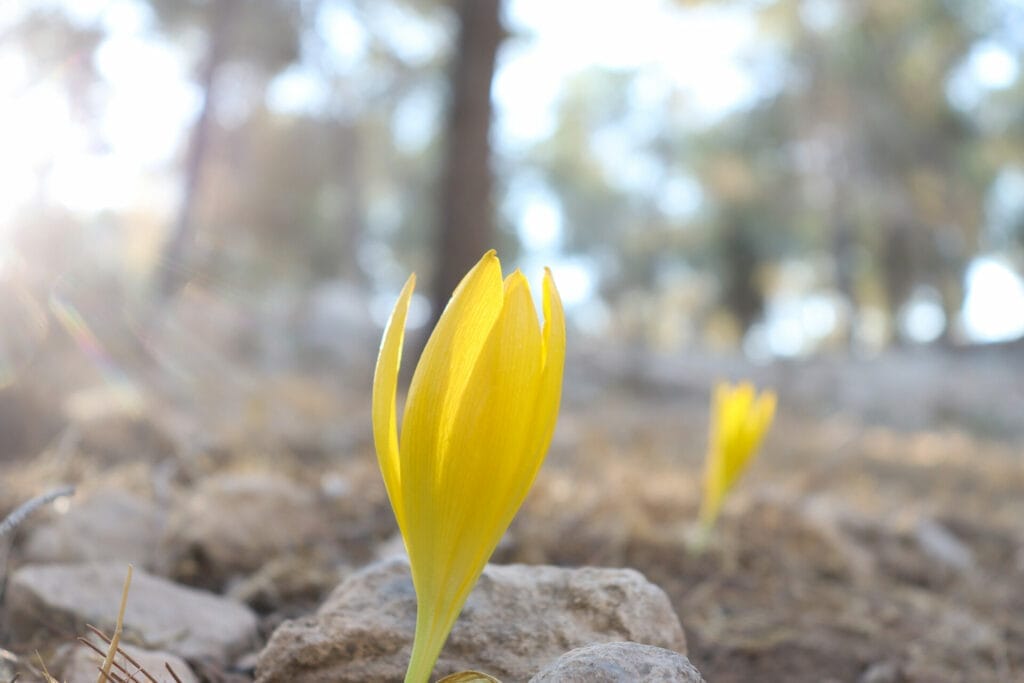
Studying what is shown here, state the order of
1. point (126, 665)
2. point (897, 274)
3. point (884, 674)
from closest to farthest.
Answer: point (126, 665) → point (884, 674) → point (897, 274)

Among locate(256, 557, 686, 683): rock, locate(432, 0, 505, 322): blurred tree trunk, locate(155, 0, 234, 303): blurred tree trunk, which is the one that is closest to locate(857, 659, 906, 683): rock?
locate(256, 557, 686, 683): rock

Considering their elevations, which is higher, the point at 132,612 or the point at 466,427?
the point at 466,427

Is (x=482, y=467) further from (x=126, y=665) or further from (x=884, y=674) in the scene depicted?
(x=884, y=674)

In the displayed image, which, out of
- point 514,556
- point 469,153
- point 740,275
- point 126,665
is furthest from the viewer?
point 740,275

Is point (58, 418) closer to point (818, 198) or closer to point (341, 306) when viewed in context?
point (341, 306)

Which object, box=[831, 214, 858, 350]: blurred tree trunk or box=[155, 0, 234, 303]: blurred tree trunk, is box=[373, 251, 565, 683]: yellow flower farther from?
box=[831, 214, 858, 350]: blurred tree trunk

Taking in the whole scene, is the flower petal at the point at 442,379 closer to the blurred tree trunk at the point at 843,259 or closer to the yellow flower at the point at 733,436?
the yellow flower at the point at 733,436

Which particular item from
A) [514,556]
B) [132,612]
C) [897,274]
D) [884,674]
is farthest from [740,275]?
[132,612]

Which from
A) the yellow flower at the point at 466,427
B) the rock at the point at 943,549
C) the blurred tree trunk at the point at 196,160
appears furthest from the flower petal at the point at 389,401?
the blurred tree trunk at the point at 196,160
